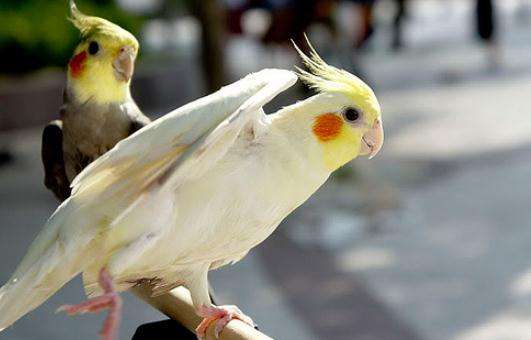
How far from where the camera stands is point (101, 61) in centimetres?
227

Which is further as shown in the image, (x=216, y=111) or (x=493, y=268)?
(x=493, y=268)

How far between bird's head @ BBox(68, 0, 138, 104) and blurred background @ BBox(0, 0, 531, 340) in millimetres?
2304

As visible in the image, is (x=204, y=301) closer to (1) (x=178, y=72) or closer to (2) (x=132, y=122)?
(2) (x=132, y=122)

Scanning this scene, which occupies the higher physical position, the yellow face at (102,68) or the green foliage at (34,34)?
the green foliage at (34,34)

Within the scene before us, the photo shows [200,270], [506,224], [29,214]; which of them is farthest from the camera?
[29,214]

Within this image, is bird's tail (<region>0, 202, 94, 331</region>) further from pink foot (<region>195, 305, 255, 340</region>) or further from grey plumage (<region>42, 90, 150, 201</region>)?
grey plumage (<region>42, 90, 150, 201</region>)

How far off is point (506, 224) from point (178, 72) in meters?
5.50

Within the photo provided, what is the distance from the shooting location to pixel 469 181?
28.3ft

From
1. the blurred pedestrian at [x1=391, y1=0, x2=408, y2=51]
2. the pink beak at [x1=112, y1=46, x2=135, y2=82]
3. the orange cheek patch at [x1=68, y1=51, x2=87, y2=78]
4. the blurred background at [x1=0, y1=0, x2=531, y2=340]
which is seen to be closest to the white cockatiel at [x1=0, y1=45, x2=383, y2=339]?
the pink beak at [x1=112, y1=46, x2=135, y2=82]

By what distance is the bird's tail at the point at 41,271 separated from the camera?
5.58ft

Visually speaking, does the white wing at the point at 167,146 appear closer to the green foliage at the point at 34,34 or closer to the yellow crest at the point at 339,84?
the yellow crest at the point at 339,84

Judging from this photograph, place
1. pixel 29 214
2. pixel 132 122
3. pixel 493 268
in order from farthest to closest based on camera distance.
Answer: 1. pixel 29 214
2. pixel 493 268
3. pixel 132 122

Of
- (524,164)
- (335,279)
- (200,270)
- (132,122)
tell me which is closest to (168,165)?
(200,270)

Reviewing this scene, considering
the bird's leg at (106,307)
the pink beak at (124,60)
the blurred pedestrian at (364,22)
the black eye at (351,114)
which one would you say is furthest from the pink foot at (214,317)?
the blurred pedestrian at (364,22)
